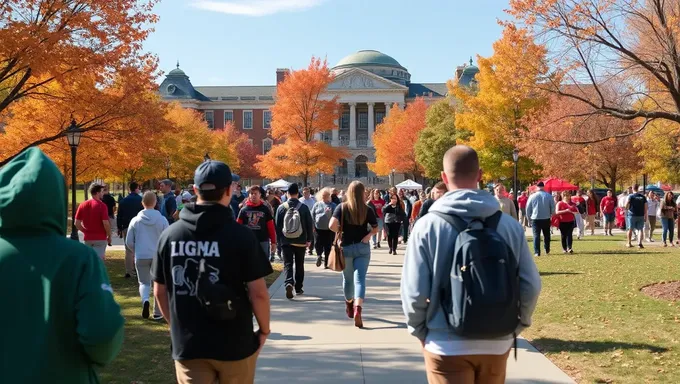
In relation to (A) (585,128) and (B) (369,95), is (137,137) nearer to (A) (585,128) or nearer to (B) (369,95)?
(A) (585,128)

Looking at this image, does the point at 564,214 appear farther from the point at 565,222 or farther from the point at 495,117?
the point at 495,117

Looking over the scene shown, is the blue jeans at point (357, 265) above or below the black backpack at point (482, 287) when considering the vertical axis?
below

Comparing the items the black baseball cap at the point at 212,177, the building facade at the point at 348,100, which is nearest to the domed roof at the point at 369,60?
the building facade at the point at 348,100

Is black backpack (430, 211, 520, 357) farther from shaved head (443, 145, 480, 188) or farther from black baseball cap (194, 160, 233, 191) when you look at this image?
black baseball cap (194, 160, 233, 191)

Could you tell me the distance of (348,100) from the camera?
89.1 meters

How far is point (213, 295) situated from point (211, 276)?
0.33 feet

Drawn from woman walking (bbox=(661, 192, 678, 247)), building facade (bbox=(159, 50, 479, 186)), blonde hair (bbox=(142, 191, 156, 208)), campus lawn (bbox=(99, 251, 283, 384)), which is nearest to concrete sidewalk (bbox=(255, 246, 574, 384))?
campus lawn (bbox=(99, 251, 283, 384))

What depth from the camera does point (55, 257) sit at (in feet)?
8.09

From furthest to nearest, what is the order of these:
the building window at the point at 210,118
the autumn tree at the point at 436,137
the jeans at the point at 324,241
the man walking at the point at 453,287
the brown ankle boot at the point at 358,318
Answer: the building window at the point at 210,118
the autumn tree at the point at 436,137
the jeans at the point at 324,241
the brown ankle boot at the point at 358,318
the man walking at the point at 453,287

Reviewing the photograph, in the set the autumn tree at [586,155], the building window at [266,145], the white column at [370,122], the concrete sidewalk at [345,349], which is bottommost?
the concrete sidewalk at [345,349]

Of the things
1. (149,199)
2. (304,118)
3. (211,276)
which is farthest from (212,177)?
(304,118)

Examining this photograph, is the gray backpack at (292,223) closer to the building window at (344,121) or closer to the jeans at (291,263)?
the jeans at (291,263)

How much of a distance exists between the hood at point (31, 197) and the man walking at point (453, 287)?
1.72 m

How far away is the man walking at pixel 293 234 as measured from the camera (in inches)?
412
